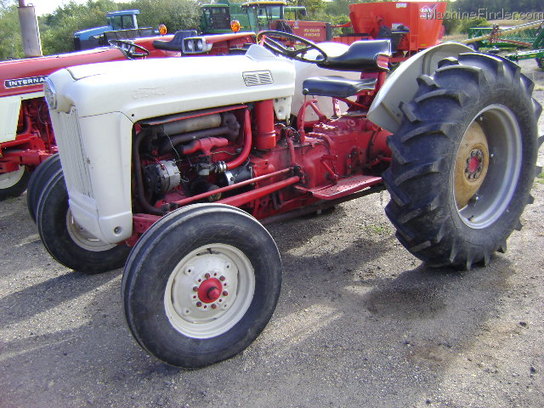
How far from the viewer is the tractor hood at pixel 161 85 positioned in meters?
2.59

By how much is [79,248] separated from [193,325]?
141 centimetres

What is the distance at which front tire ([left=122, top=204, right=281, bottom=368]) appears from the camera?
7.89ft

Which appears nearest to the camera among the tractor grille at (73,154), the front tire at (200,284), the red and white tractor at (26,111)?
the front tire at (200,284)

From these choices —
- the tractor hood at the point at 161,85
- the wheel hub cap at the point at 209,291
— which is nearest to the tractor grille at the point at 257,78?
the tractor hood at the point at 161,85

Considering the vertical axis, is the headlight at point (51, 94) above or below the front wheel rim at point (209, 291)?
above

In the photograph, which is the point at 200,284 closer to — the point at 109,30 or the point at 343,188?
the point at 343,188

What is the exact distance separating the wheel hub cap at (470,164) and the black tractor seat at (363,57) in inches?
31.6

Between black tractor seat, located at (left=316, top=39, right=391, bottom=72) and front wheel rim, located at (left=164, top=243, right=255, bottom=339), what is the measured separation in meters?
1.83

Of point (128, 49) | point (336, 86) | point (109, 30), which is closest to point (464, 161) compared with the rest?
point (336, 86)

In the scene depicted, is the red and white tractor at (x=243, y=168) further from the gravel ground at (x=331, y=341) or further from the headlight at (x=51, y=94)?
the gravel ground at (x=331, y=341)

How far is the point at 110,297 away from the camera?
347 cm

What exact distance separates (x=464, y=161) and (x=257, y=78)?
1464 mm

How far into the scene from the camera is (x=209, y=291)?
2.62 metres

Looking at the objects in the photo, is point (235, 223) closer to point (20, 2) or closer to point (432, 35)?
point (20, 2)
